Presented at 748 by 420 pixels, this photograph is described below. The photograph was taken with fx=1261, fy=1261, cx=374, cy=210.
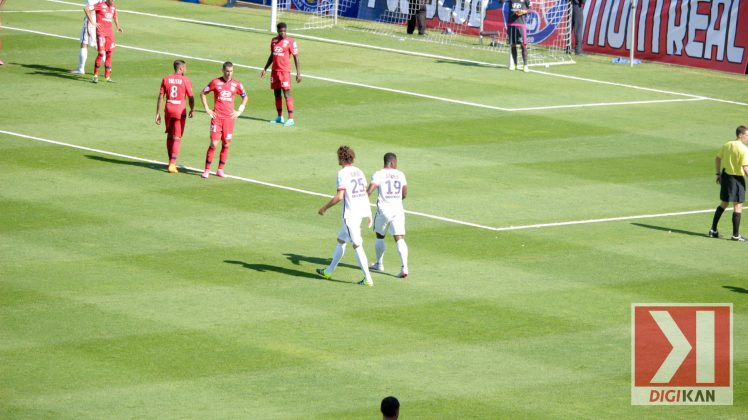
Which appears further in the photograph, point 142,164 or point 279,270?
point 142,164

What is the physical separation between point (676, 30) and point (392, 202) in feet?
77.7

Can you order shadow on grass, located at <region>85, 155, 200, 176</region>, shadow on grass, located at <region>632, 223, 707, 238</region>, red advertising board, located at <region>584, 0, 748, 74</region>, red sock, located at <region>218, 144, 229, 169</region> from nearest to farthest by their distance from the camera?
shadow on grass, located at <region>632, 223, 707, 238</region> → red sock, located at <region>218, 144, 229, 169</region> → shadow on grass, located at <region>85, 155, 200, 176</region> → red advertising board, located at <region>584, 0, 748, 74</region>

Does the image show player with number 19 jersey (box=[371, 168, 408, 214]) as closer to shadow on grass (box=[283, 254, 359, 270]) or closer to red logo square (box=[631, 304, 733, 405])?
shadow on grass (box=[283, 254, 359, 270])

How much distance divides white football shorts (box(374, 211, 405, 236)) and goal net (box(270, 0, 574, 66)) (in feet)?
71.2

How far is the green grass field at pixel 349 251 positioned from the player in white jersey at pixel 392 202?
1.89ft

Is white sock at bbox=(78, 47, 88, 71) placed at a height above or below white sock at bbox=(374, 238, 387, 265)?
above

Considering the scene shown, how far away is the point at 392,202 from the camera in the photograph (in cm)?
1972

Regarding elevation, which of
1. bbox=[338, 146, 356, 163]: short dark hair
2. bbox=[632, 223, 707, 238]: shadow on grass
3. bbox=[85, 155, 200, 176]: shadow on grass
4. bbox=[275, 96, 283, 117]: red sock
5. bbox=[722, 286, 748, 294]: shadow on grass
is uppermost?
bbox=[338, 146, 356, 163]: short dark hair

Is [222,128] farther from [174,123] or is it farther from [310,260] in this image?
[310,260]

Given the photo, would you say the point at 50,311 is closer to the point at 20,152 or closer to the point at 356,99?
the point at 20,152

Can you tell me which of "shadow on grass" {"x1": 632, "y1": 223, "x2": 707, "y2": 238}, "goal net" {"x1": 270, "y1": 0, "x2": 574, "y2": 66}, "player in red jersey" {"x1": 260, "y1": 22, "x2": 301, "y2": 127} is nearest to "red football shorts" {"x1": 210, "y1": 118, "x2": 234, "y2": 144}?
"player in red jersey" {"x1": 260, "y1": 22, "x2": 301, "y2": 127}

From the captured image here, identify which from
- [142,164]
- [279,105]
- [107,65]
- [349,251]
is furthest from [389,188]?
[107,65]

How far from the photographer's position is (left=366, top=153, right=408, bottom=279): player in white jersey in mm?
19547

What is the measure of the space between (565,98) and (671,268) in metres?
15.1
